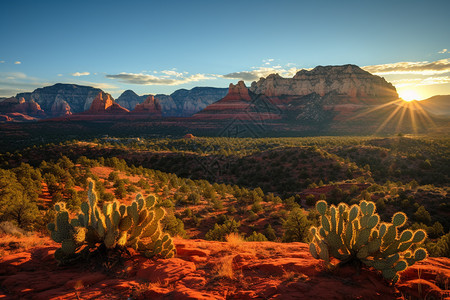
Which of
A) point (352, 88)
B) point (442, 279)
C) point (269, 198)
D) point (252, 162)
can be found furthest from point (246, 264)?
point (352, 88)

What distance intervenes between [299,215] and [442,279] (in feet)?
20.7

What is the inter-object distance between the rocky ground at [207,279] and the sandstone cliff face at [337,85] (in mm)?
123950

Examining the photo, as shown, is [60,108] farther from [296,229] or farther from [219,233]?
[296,229]

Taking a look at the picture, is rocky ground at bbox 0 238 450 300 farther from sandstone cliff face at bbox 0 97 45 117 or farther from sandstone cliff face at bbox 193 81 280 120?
sandstone cliff face at bbox 0 97 45 117

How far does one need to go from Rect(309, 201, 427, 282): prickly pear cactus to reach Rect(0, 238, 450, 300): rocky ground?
11.9 inches

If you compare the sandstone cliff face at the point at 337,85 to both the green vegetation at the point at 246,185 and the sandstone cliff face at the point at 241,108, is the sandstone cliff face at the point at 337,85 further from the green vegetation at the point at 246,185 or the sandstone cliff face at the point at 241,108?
the green vegetation at the point at 246,185

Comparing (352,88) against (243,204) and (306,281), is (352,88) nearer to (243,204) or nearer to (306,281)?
(243,204)

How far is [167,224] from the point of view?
977cm

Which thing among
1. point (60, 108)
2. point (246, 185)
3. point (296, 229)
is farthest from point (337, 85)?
point (60, 108)

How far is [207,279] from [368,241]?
10.6 ft

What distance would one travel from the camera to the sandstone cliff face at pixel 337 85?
400 feet

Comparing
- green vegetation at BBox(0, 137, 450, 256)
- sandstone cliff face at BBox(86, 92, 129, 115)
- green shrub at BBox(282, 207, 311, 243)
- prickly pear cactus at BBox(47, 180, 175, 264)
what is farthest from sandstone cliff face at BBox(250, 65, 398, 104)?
prickly pear cactus at BBox(47, 180, 175, 264)

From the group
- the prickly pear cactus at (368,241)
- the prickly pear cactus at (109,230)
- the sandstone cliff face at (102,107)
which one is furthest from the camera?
the sandstone cliff face at (102,107)

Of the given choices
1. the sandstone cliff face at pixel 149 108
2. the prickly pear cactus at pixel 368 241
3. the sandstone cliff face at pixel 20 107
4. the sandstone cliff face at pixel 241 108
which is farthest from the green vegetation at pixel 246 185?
the sandstone cliff face at pixel 20 107
